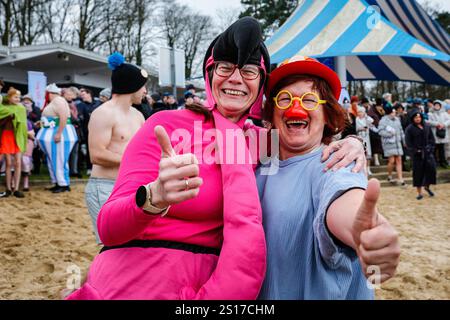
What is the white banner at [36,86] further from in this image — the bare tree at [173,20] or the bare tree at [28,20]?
the bare tree at [173,20]

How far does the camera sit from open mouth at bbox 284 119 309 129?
1.49 metres

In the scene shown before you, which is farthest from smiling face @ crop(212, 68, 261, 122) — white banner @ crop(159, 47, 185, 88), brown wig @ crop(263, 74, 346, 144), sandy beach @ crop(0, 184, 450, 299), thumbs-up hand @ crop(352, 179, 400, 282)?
white banner @ crop(159, 47, 185, 88)

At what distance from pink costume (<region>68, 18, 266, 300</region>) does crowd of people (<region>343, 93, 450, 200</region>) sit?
440cm

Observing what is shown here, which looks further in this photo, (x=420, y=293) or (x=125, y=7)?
(x=125, y=7)

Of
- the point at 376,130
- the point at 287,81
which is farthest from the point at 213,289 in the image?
the point at 376,130

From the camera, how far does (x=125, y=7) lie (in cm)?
2470

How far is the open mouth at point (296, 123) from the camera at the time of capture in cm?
149

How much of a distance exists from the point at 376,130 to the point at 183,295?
9.60 m

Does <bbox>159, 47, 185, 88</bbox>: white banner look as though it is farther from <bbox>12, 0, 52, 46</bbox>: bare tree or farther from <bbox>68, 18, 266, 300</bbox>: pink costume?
<bbox>12, 0, 52, 46</bbox>: bare tree

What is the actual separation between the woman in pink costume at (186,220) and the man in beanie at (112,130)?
1.47m

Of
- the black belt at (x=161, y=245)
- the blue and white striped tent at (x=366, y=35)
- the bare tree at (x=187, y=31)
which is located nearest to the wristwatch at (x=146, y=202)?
the black belt at (x=161, y=245)

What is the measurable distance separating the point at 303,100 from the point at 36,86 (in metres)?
11.7

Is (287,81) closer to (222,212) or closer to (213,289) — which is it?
(222,212)
